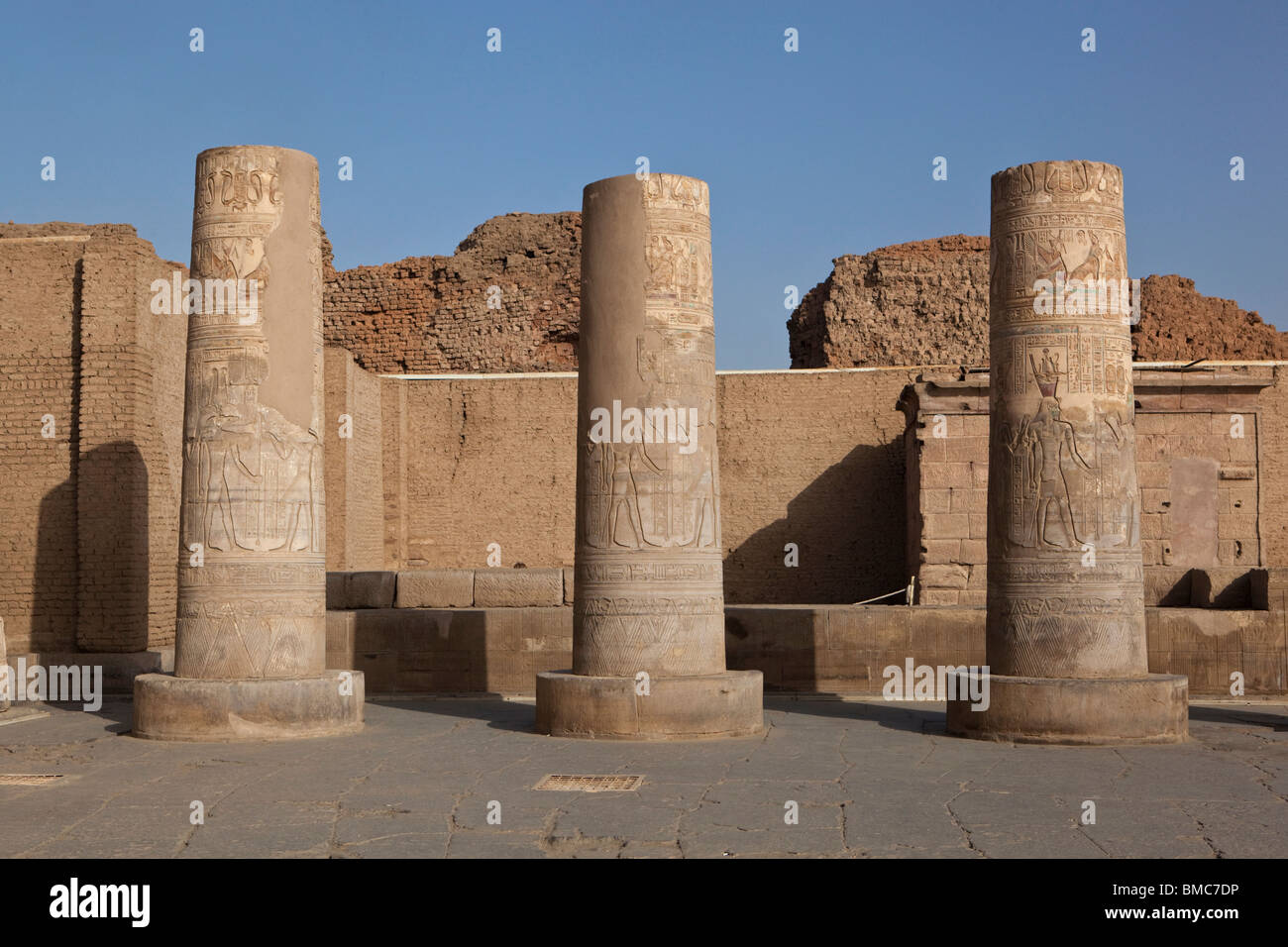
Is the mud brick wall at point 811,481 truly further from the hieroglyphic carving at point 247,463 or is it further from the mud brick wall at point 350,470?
the hieroglyphic carving at point 247,463

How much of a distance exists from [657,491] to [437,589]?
4085 mm

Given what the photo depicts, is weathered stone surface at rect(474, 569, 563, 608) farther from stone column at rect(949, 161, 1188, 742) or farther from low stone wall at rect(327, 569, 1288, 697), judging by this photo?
stone column at rect(949, 161, 1188, 742)

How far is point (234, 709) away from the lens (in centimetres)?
941

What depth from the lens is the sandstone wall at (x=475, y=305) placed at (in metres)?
26.2

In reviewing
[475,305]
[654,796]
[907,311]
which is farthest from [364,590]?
[907,311]

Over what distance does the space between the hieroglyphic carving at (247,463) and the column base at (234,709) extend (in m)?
0.23

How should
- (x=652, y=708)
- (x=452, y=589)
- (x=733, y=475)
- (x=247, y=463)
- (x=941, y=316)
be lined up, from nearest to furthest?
(x=652, y=708) < (x=247, y=463) < (x=452, y=589) < (x=733, y=475) < (x=941, y=316)

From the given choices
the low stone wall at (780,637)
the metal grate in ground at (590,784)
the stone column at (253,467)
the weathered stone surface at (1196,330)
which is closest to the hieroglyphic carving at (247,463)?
the stone column at (253,467)

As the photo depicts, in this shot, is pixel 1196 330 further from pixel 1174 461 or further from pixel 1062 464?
pixel 1062 464

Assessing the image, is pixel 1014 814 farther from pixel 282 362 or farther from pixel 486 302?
pixel 486 302

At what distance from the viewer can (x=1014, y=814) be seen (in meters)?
6.50

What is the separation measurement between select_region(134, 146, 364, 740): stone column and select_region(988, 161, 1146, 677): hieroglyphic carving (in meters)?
4.55

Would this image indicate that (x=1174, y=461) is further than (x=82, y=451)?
Yes

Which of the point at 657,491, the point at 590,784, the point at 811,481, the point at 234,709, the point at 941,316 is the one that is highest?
the point at 941,316
